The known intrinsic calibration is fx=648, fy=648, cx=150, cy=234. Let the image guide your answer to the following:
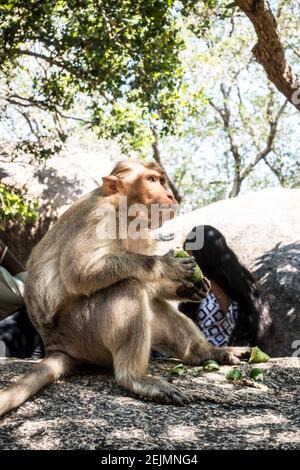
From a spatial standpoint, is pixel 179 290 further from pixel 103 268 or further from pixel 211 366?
pixel 103 268

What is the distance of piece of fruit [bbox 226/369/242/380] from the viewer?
3891 mm

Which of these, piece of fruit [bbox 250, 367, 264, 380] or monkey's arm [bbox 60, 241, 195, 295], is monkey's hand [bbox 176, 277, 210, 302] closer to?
monkey's arm [bbox 60, 241, 195, 295]

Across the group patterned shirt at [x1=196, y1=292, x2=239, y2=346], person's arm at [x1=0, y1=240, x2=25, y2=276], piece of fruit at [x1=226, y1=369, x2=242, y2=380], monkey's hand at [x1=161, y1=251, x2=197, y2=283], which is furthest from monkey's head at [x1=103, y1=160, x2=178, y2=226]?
person's arm at [x1=0, y1=240, x2=25, y2=276]

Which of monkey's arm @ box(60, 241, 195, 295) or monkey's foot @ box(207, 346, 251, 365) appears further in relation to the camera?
monkey's foot @ box(207, 346, 251, 365)

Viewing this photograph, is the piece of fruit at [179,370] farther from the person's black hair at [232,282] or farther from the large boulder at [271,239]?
the large boulder at [271,239]

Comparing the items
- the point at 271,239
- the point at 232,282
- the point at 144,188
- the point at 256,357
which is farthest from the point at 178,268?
the point at 271,239

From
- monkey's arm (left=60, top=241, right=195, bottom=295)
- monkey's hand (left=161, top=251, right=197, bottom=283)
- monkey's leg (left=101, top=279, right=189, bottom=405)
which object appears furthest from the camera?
monkey's hand (left=161, top=251, right=197, bottom=283)

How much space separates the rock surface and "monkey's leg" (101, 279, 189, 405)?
0.36 feet

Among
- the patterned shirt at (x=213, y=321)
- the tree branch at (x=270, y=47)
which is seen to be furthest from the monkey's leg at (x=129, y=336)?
the tree branch at (x=270, y=47)

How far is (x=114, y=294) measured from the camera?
3.69 metres

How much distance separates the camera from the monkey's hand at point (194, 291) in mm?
4094

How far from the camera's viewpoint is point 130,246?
4.16 meters
